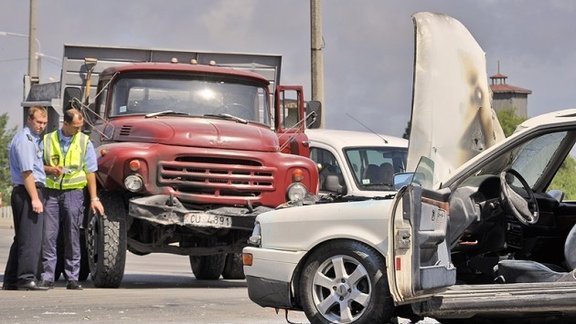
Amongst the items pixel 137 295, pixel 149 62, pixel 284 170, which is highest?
pixel 149 62

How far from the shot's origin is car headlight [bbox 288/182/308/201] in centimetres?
1384

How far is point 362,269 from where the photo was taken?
8258 mm

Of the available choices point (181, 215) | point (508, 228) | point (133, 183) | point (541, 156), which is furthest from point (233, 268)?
point (508, 228)

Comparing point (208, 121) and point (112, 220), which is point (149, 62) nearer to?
point (208, 121)

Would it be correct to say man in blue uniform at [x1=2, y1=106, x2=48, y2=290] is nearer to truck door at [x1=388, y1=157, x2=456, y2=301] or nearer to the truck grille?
the truck grille

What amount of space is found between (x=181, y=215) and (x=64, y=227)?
3.99 ft

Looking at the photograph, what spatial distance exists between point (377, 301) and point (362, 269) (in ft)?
0.79

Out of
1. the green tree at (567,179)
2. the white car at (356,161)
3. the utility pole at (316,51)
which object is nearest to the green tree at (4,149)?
the utility pole at (316,51)

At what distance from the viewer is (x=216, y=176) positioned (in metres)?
13.6

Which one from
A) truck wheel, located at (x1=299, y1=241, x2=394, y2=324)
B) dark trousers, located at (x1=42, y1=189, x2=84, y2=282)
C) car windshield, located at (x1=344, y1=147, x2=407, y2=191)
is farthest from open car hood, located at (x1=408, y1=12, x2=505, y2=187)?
car windshield, located at (x1=344, y1=147, x2=407, y2=191)

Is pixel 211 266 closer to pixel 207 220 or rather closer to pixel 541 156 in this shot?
pixel 207 220

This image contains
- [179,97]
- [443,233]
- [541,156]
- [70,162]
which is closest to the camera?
[443,233]

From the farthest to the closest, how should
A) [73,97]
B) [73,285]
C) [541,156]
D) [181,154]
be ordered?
[73,97], [181,154], [73,285], [541,156]

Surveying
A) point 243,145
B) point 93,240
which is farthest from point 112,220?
point 243,145
